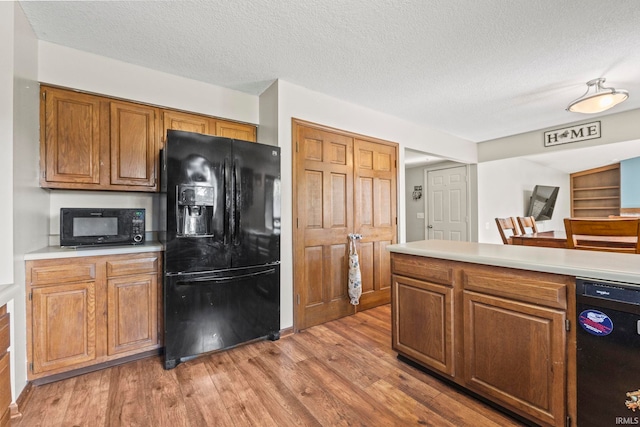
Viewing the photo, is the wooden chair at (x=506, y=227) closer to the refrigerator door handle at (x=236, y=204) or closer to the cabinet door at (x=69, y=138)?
the refrigerator door handle at (x=236, y=204)

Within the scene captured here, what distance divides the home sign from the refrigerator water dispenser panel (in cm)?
499

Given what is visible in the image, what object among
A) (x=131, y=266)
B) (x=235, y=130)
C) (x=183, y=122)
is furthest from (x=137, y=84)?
(x=131, y=266)

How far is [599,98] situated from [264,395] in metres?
3.91

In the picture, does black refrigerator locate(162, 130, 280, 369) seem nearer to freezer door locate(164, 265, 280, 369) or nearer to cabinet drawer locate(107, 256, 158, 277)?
freezer door locate(164, 265, 280, 369)

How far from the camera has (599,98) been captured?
2.55 m

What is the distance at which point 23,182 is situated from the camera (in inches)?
69.5

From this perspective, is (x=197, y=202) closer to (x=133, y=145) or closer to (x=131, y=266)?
(x=131, y=266)

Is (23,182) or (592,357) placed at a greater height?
(23,182)

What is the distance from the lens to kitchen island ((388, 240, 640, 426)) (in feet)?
4.26

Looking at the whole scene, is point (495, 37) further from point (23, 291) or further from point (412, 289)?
point (23, 291)

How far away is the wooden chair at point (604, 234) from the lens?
1844 millimetres

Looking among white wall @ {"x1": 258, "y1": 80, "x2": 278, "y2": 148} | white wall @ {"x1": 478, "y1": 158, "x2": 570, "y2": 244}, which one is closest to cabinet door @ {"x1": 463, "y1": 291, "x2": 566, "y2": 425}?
white wall @ {"x1": 258, "y1": 80, "x2": 278, "y2": 148}

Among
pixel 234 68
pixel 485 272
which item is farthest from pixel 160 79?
pixel 485 272

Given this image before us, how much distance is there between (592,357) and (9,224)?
318 cm
